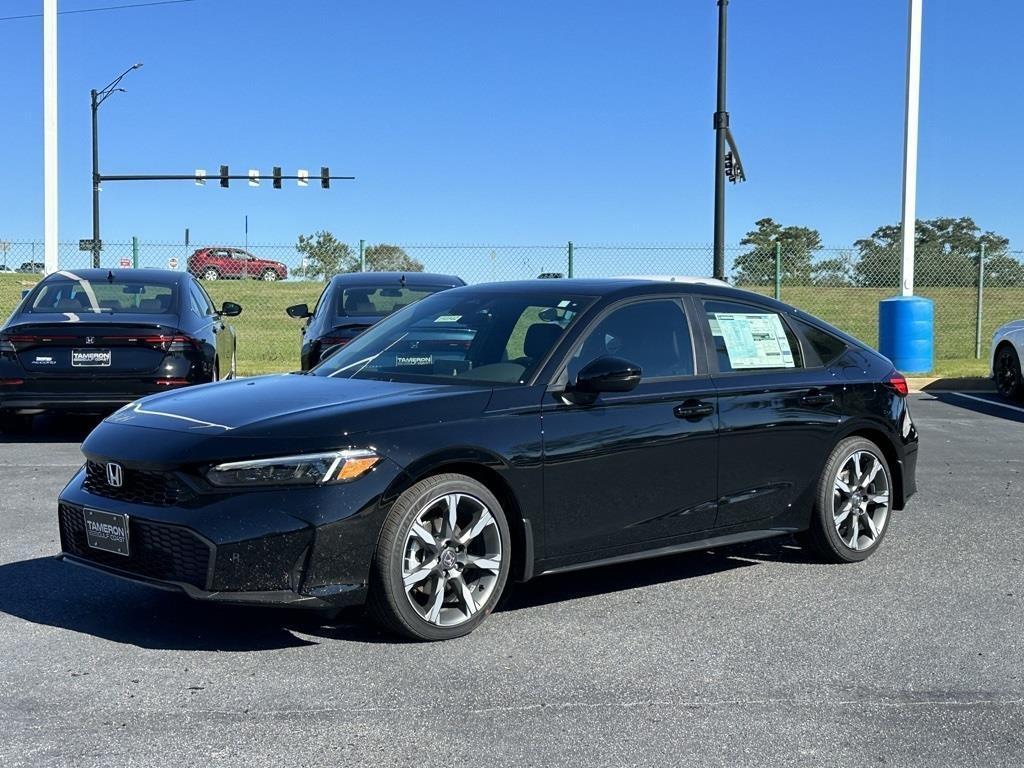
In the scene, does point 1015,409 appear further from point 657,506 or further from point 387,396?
point 387,396

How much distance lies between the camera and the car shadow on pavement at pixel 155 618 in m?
4.95

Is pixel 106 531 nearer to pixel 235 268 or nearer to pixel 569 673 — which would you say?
pixel 569 673

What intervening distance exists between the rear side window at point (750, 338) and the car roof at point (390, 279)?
6284 millimetres

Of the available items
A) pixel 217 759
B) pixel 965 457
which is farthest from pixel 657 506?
pixel 965 457

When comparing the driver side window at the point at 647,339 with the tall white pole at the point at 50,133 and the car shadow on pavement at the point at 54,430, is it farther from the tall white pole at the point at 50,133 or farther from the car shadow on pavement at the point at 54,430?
the tall white pole at the point at 50,133

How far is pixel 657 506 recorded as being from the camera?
5.61 meters

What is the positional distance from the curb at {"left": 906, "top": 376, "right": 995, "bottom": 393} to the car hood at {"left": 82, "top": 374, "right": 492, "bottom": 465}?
12.4m

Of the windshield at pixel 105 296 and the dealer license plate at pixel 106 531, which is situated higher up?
the windshield at pixel 105 296

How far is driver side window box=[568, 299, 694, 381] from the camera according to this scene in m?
5.64

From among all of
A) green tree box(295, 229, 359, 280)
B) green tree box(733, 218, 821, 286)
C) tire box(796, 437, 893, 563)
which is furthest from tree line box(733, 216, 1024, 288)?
tire box(796, 437, 893, 563)

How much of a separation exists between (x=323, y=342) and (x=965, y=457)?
18.7 ft

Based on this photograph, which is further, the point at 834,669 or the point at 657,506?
the point at 657,506

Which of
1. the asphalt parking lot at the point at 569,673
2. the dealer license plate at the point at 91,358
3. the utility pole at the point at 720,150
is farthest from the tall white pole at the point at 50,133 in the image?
the asphalt parking lot at the point at 569,673

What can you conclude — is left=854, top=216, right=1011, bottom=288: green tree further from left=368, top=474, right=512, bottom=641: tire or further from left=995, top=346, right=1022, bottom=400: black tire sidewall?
left=368, top=474, right=512, bottom=641: tire
